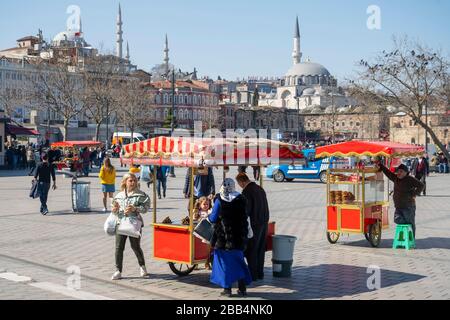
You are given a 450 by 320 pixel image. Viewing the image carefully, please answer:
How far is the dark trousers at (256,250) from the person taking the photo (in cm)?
897

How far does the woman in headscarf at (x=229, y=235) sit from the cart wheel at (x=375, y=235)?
4625mm

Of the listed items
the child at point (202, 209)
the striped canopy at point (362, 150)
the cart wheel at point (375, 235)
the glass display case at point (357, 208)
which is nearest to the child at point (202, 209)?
the child at point (202, 209)

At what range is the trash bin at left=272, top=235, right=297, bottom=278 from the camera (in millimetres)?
9477

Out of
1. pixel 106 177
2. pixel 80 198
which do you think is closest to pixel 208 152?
pixel 106 177

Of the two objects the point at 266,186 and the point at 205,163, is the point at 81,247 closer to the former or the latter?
the point at 205,163

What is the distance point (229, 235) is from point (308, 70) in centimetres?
17144

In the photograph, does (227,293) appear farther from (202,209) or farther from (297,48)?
(297,48)

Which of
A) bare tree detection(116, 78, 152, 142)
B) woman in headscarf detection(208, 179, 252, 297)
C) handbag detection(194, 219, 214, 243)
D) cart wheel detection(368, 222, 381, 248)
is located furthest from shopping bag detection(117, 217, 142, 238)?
bare tree detection(116, 78, 152, 142)

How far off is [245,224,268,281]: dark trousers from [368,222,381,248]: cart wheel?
3.70 metres

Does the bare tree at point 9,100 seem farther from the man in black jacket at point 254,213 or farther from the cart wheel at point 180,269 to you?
the man in black jacket at point 254,213

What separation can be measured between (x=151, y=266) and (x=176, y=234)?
1374 millimetres

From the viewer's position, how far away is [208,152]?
28.2 feet

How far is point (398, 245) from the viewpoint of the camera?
482 inches

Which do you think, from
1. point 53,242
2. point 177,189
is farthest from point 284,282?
point 177,189
